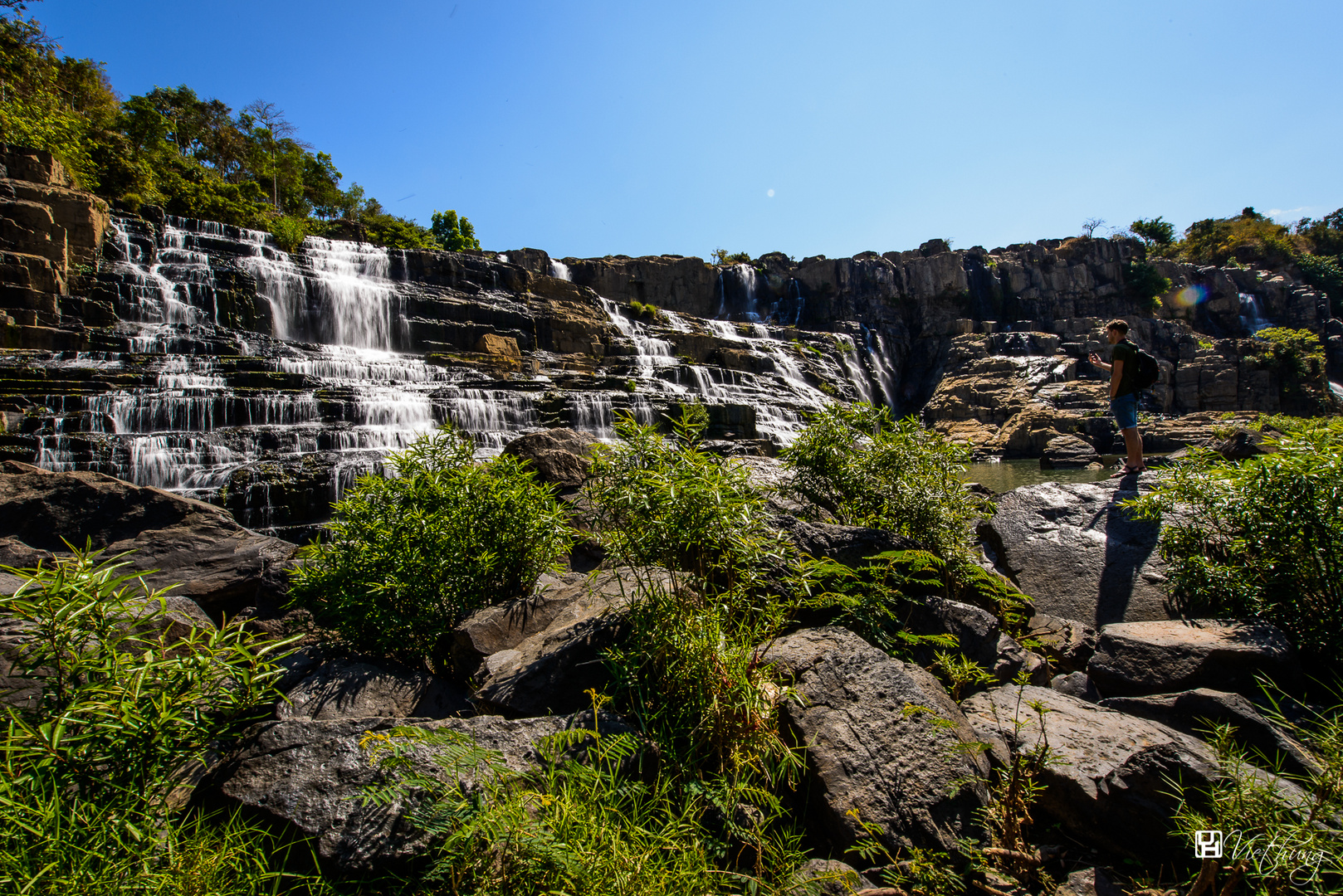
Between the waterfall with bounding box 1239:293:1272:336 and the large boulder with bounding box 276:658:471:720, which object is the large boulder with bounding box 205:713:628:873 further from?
the waterfall with bounding box 1239:293:1272:336

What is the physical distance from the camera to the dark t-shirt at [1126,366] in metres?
6.55

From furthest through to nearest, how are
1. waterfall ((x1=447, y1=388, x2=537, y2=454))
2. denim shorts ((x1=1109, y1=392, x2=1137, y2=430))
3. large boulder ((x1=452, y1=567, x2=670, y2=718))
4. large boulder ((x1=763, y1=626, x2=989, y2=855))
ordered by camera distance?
waterfall ((x1=447, y1=388, x2=537, y2=454)), denim shorts ((x1=1109, y1=392, x2=1137, y2=430)), large boulder ((x1=452, y1=567, x2=670, y2=718)), large boulder ((x1=763, y1=626, x2=989, y2=855))

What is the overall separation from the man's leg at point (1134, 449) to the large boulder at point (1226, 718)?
4.56m

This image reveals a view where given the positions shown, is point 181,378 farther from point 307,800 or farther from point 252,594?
point 307,800

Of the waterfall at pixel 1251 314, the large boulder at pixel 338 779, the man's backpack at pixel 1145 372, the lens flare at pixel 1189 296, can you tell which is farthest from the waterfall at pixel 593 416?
the waterfall at pixel 1251 314

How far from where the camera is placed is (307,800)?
Answer: 75.9 inches

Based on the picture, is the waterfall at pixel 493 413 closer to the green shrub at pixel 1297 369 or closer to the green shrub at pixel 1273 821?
the green shrub at pixel 1273 821

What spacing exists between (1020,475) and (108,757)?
2219cm

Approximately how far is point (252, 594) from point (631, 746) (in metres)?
5.13

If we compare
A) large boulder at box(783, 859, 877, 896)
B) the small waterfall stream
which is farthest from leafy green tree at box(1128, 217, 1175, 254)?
large boulder at box(783, 859, 877, 896)

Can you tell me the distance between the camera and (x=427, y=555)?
342 centimetres

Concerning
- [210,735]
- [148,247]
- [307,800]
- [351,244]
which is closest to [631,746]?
[307,800]

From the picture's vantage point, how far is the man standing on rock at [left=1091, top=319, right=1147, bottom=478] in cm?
654

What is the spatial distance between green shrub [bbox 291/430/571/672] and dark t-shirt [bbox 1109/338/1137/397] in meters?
6.63
